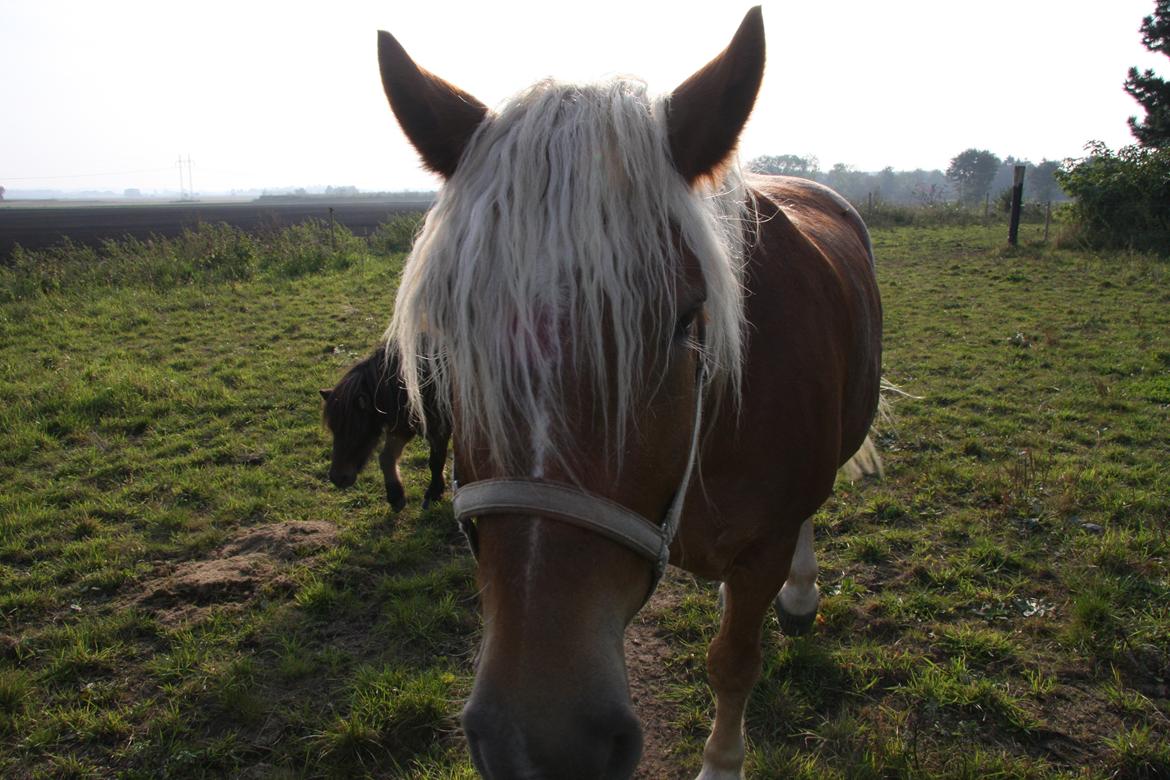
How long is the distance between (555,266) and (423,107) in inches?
29.9

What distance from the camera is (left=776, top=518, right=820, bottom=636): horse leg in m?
3.54

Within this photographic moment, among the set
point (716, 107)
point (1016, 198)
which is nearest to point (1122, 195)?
point (1016, 198)

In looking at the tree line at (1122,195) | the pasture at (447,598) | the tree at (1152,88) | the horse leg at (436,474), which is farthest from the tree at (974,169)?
the horse leg at (436,474)

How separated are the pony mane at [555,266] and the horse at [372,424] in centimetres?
361

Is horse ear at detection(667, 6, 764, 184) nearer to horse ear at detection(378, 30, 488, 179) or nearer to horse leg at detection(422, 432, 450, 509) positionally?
horse ear at detection(378, 30, 488, 179)

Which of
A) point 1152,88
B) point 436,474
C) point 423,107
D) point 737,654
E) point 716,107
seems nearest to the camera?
point 716,107

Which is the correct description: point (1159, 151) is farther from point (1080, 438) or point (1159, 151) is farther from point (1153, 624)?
point (1153, 624)

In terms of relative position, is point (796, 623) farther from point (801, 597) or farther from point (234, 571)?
point (234, 571)

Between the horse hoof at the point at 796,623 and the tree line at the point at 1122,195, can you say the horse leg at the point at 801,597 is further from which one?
the tree line at the point at 1122,195

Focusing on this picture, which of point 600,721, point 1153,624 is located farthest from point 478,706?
point 1153,624

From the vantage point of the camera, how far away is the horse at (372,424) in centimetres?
513

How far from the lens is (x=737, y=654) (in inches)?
98.0

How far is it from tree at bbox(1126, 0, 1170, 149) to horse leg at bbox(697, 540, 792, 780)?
28128 mm

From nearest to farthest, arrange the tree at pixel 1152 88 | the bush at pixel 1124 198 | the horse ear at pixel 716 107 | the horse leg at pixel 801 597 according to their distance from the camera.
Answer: the horse ear at pixel 716 107
the horse leg at pixel 801 597
the bush at pixel 1124 198
the tree at pixel 1152 88
